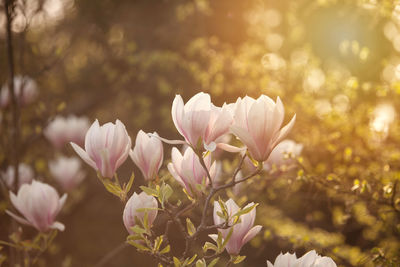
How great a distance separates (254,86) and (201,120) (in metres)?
2.38

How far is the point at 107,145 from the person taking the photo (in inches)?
41.7

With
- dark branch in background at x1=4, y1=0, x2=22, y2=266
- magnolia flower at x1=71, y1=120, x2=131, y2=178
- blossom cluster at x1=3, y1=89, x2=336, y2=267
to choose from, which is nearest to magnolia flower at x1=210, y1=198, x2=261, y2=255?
blossom cluster at x1=3, y1=89, x2=336, y2=267

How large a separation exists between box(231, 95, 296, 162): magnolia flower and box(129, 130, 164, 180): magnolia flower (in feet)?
0.77

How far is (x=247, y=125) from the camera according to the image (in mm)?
987

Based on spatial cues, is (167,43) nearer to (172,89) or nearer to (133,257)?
(172,89)

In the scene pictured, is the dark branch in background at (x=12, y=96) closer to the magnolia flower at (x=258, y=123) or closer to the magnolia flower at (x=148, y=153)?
the magnolia flower at (x=148, y=153)

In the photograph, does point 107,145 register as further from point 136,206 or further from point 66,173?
point 66,173

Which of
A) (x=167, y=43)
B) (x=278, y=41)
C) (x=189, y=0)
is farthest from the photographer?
(x=278, y=41)

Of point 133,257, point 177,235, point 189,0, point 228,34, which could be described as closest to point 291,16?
point 228,34

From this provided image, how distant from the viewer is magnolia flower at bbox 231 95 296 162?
3.17 ft

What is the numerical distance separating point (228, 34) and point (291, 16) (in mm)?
729

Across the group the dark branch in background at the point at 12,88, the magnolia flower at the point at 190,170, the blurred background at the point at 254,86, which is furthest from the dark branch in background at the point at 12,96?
the magnolia flower at the point at 190,170

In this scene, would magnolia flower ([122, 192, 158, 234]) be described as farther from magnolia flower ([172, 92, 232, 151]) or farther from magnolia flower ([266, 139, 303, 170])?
magnolia flower ([266, 139, 303, 170])

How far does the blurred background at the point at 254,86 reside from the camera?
227 cm
